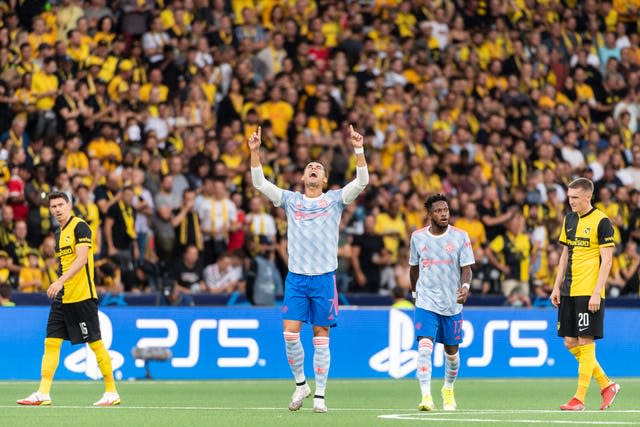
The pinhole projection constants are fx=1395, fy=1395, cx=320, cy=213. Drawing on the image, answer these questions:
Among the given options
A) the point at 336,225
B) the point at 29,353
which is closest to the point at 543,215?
the point at 29,353

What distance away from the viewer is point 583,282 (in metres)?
13.9

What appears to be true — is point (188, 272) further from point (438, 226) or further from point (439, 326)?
point (438, 226)

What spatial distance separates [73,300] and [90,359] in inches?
202

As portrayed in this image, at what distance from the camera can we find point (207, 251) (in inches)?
906

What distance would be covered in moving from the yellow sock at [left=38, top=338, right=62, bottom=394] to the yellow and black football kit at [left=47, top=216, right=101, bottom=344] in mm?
76

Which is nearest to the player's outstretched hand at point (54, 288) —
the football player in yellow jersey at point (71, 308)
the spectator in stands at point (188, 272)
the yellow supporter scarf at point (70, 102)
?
the football player in yellow jersey at point (71, 308)

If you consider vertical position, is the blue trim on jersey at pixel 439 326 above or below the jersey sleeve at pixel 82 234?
below

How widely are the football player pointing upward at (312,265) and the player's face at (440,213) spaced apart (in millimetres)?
834

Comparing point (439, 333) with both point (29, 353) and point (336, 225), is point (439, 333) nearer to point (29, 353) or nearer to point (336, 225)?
point (336, 225)

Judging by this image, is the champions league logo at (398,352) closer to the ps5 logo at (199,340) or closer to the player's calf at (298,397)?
the ps5 logo at (199,340)

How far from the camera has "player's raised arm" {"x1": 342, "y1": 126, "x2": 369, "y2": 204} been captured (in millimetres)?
13203

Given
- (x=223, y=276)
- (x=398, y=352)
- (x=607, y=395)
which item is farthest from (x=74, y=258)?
(x=223, y=276)

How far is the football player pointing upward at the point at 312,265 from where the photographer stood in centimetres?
1358

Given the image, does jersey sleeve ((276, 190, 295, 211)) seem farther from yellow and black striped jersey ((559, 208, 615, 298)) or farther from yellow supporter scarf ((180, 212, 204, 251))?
yellow supporter scarf ((180, 212, 204, 251))
